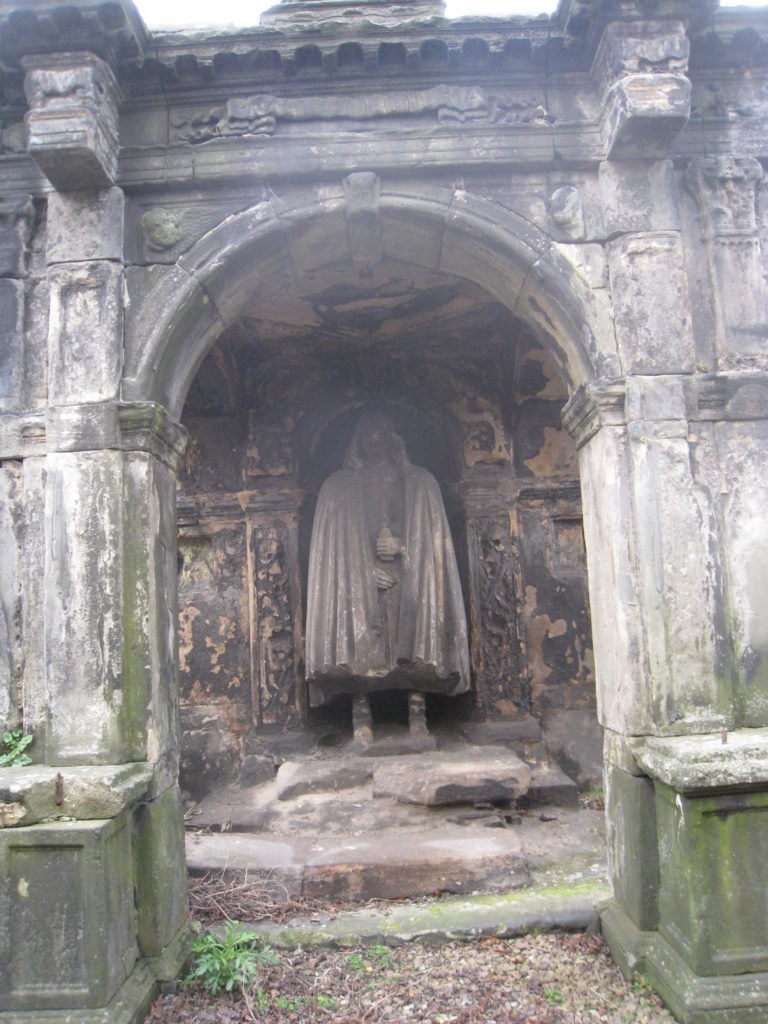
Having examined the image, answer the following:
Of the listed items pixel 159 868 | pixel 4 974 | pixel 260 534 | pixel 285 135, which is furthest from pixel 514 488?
pixel 4 974

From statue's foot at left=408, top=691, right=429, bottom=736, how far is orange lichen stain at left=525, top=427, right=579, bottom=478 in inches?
76.2

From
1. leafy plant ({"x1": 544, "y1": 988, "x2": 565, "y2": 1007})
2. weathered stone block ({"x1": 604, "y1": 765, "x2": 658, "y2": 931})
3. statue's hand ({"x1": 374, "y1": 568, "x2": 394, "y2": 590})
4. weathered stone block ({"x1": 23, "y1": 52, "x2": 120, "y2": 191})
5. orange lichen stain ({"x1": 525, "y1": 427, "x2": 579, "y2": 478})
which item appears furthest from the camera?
orange lichen stain ({"x1": 525, "y1": 427, "x2": 579, "y2": 478})

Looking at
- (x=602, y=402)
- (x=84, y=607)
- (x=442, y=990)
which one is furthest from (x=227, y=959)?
(x=602, y=402)

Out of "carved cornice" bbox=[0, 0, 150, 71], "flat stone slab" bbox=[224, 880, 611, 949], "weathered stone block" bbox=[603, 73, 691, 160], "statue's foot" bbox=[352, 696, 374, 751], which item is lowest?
"flat stone slab" bbox=[224, 880, 611, 949]

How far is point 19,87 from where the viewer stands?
379cm

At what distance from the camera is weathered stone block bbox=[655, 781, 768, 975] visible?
9.76 feet

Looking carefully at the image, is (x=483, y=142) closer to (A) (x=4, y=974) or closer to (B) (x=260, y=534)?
(B) (x=260, y=534)

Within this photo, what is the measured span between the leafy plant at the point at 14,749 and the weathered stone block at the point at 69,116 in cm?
250

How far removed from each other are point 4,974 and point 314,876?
1571 mm

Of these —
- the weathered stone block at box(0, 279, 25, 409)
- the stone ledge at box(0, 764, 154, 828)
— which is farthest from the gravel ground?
the weathered stone block at box(0, 279, 25, 409)

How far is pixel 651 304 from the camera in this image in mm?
3650

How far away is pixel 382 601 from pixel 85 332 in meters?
2.85

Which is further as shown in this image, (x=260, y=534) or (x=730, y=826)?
(x=260, y=534)

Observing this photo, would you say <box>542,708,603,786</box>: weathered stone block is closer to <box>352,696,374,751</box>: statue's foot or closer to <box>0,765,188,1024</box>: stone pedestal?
<box>352,696,374,751</box>: statue's foot
